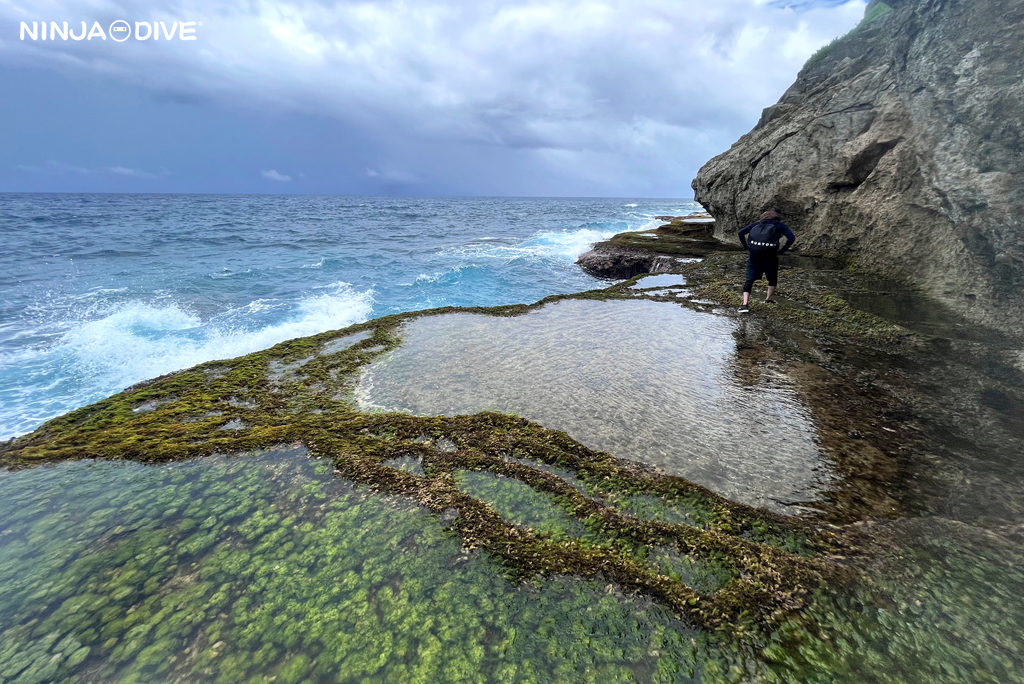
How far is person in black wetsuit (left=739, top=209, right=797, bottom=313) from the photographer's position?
47.6 ft

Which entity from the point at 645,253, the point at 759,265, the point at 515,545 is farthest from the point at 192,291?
the point at 759,265

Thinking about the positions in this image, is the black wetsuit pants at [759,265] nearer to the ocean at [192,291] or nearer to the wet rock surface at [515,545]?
the wet rock surface at [515,545]

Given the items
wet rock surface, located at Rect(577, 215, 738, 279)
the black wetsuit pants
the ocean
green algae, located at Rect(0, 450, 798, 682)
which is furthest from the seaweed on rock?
wet rock surface, located at Rect(577, 215, 738, 279)

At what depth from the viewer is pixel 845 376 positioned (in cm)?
975

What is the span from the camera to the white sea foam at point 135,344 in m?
12.5

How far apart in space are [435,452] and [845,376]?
30.2 ft

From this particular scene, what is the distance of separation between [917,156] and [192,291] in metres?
35.7

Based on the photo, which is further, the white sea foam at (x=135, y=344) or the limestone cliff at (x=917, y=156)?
the white sea foam at (x=135, y=344)

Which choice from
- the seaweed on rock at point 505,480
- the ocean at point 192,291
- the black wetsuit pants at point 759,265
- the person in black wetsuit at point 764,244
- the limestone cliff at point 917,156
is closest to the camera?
the seaweed on rock at point 505,480

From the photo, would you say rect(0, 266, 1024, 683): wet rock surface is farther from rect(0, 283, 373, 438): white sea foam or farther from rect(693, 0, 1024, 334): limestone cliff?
rect(693, 0, 1024, 334): limestone cliff

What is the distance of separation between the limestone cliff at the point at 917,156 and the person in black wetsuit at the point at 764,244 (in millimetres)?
4804

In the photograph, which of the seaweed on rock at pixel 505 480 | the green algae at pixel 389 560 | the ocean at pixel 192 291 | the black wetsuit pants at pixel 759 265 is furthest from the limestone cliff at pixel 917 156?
the green algae at pixel 389 560

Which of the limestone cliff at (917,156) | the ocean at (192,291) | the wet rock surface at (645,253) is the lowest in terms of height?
the ocean at (192,291)

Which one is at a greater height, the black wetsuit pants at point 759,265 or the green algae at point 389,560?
the black wetsuit pants at point 759,265
